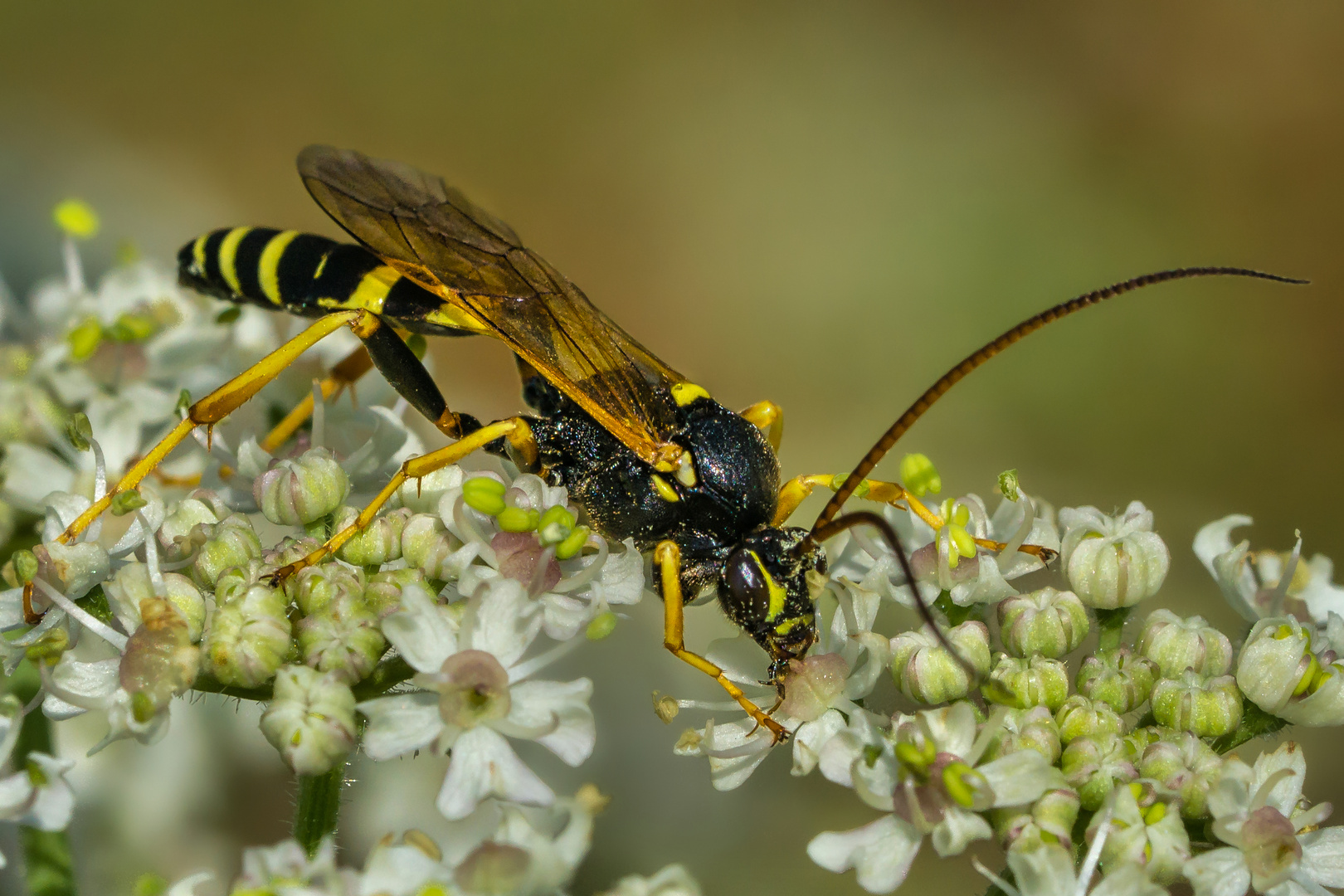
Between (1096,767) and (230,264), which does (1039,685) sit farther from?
(230,264)

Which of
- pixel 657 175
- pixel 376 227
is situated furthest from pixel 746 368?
pixel 376 227

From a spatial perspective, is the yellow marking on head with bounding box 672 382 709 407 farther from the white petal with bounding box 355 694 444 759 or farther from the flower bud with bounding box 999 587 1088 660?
the white petal with bounding box 355 694 444 759

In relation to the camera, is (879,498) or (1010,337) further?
(879,498)

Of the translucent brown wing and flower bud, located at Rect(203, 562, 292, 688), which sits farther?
the translucent brown wing

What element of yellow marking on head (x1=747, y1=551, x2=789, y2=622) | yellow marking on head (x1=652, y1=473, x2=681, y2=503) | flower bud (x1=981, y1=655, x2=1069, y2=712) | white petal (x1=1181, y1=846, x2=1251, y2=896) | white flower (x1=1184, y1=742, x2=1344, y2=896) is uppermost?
yellow marking on head (x1=652, y1=473, x2=681, y2=503)

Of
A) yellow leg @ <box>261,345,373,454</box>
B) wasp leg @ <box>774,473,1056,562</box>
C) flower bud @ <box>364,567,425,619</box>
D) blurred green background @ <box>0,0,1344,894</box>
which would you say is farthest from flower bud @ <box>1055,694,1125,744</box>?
blurred green background @ <box>0,0,1344,894</box>

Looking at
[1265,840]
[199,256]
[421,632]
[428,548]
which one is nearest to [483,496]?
[428,548]

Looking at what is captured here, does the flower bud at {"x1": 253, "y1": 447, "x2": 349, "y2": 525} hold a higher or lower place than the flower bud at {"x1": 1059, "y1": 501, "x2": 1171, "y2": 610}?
lower

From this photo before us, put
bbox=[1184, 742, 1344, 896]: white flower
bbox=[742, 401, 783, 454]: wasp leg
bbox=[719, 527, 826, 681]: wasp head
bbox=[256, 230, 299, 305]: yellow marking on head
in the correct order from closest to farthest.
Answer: bbox=[1184, 742, 1344, 896]: white flower → bbox=[719, 527, 826, 681]: wasp head → bbox=[256, 230, 299, 305]: yellow marking on head → bbox=[742, 401, 783, 454]: wasp leg
